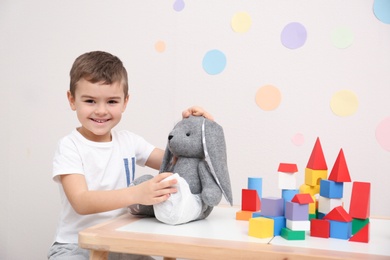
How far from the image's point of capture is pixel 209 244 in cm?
68

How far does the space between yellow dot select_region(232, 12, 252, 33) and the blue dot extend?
89 mm

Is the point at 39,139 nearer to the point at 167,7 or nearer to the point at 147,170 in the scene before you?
the point at 147,170

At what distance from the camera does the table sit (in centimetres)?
66

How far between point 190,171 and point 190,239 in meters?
0.19

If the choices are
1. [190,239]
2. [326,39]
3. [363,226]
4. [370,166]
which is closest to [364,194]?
[363,226]

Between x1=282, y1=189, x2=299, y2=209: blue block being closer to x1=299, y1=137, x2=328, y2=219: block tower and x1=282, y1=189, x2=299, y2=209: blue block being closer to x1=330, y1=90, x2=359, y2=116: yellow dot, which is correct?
x1=299, y1=137, x2=328, y2=219: block tower

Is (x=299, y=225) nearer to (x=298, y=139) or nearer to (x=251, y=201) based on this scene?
(x=251, y=201)

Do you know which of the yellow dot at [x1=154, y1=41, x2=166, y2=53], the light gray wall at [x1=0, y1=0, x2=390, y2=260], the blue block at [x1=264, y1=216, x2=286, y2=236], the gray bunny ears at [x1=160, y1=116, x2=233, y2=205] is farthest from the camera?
the yellow dot at [x1=154, y1=41, x2=166, y2=53]

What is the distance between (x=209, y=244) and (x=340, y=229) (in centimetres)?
23

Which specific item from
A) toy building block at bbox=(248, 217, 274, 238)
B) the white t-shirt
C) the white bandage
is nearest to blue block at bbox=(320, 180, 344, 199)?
toy building block at bbox=(248, 217, 274, 238)

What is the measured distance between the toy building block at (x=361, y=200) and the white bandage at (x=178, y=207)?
273 mm

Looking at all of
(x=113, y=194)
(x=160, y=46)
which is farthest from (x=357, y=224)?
(x=160, y=46)

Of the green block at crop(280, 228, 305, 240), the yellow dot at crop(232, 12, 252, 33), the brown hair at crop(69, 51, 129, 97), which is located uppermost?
the yellow dot at crop(232, 12, 252, 33)

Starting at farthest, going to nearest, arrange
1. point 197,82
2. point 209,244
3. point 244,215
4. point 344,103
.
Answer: point 197,82, point 344,103, point 244,215, point 209,244
